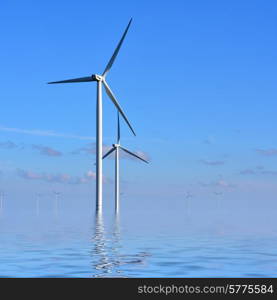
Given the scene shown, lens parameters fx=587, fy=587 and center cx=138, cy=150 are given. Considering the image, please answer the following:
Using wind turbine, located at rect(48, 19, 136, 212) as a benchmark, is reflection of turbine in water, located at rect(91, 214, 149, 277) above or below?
below

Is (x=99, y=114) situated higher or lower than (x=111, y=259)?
A: higher

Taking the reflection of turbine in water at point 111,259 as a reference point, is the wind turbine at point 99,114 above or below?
above

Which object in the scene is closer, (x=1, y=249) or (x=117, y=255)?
(x=117, y=255)

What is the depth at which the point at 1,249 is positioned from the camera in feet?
146

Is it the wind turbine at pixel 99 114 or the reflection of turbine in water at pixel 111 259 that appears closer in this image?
the reflection of turbine in water at pixel 111 259

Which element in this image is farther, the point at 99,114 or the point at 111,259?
the point at 99,114

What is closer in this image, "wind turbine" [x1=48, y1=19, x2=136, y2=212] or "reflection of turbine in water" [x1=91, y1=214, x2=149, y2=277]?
"reflection of turbine in water" [x1=91, y1=214, x2=149, y2=277]

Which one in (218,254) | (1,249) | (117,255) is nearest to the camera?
(117,255)
